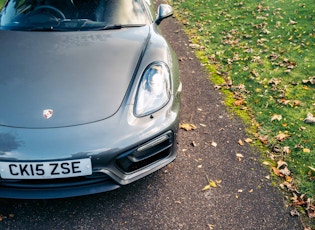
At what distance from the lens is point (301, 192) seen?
2.60 meters

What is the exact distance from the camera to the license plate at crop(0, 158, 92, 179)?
2.04 meters

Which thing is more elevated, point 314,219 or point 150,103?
point 150,103

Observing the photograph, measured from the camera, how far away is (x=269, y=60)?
4.90m

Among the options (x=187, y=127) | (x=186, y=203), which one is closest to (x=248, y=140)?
(x=187, y=127)

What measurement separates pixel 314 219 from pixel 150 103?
1398 mm

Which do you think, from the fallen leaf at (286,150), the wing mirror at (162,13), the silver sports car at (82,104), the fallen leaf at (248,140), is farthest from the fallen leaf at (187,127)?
the wing mirror at (162,13)

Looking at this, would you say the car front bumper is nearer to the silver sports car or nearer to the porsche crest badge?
the silver sports car

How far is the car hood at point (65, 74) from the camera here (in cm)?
224

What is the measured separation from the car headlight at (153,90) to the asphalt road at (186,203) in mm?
661

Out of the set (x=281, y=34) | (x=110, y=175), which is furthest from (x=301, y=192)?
(x=281, y=34)

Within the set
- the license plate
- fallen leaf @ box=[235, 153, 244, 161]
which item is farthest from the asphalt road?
the license plate

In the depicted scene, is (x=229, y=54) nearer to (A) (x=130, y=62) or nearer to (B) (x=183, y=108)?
(B) (x=183, y=108)

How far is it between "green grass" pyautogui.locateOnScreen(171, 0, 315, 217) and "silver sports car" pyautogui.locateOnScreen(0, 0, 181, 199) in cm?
123

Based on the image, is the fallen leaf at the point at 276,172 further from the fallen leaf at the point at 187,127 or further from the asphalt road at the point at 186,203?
the fallen leaf at the point at 187,127
